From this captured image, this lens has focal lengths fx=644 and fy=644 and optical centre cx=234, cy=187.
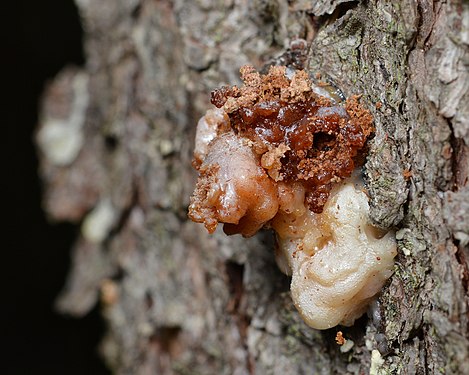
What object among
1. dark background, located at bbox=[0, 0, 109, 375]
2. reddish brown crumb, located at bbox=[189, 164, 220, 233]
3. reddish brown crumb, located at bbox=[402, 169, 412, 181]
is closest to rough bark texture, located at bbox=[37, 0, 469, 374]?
reddish brown crumb, located at bbox=[402, 169, 412, 181]

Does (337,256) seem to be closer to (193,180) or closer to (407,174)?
(407,174)

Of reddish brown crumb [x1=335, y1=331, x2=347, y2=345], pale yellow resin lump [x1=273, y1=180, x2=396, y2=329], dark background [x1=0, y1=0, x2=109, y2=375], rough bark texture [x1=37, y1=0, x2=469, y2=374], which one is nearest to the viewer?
rough bark texture [x1=37, y1=0, x2=469, y2=374]

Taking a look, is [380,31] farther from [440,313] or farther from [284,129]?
[440,313]

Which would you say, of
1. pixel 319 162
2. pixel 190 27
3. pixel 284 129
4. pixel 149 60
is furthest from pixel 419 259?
pixel 149 60

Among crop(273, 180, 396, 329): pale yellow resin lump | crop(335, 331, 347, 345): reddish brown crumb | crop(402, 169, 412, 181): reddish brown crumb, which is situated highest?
crop(402, 169, 412, 181): reddish brown crumb

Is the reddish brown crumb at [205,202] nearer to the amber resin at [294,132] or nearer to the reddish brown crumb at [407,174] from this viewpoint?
the amber resin at [294,132]

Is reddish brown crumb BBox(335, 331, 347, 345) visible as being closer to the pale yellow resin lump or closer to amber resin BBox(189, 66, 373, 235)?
the pale yellow resin lump

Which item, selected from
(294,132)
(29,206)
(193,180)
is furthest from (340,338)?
(29,206)

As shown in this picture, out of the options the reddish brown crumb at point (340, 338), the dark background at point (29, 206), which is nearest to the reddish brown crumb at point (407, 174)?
the reddish brown crumb at point (340, 338)

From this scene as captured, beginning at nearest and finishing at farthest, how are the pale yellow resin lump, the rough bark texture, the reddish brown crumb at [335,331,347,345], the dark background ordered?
the rough bark texture
the pale yellow resin lump
the reddish brown crumb at [335,331,347,345]
the dark background
